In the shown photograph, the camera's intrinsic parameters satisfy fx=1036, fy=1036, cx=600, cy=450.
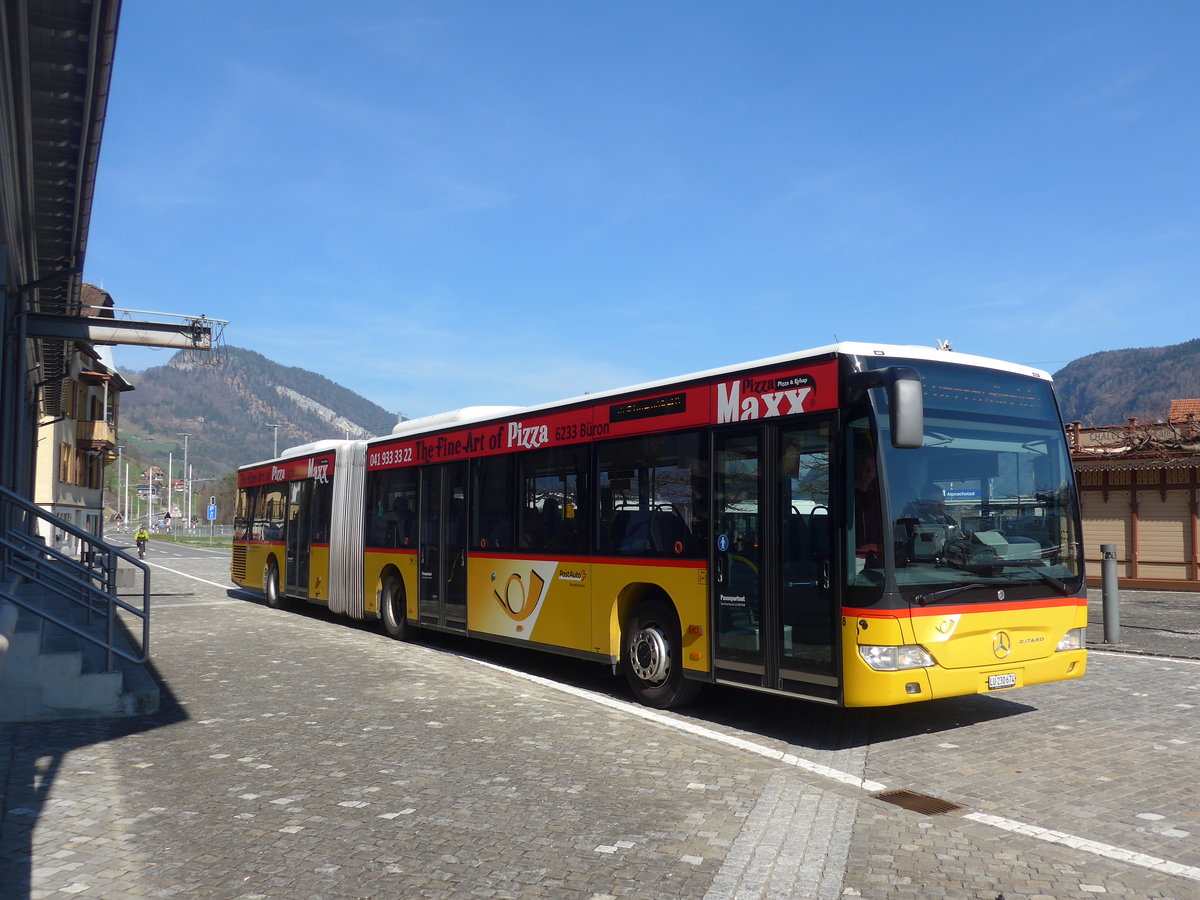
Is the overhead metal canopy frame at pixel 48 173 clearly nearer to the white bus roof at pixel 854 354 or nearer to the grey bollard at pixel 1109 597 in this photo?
the white bus roof at pixel 854 354

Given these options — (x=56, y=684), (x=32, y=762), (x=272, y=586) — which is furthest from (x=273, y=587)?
(x=32, y=762)

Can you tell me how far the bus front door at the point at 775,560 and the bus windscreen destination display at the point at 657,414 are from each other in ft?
0.63

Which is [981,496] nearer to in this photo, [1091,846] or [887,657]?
[887,657]

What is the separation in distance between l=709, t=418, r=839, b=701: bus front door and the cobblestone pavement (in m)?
0.61

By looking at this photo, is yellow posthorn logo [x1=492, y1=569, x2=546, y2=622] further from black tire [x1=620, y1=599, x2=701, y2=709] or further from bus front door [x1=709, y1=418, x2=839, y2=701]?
bus front door [x1=709, y1=418, x2=839, y2=701]

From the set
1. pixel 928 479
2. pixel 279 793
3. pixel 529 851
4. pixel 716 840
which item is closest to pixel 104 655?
pixel 279 793

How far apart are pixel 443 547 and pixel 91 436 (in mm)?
42947

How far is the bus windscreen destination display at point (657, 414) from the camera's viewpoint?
25.7ft

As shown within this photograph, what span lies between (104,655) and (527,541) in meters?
4.33

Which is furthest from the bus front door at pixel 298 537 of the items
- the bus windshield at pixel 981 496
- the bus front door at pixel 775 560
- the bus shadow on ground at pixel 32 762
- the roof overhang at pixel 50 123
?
the bus windshield at pixel 981 496

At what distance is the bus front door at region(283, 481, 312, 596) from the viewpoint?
60.2ft

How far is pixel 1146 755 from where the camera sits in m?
7.35

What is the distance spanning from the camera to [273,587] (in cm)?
2048

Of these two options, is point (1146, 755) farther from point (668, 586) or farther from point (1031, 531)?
point (668, 586)
